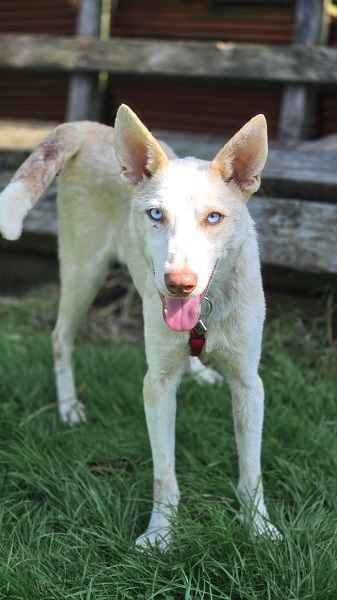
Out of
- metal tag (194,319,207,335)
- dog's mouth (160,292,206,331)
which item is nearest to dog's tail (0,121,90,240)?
dog's mouth (160,292,206,331)

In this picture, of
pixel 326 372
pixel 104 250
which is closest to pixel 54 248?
pixel 104 250

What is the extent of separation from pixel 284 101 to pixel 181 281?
3.60m

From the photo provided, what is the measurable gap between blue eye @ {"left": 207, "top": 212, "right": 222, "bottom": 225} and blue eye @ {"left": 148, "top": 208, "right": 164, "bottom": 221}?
0.16 m

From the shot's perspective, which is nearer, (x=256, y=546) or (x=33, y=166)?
(x=256, y=546)

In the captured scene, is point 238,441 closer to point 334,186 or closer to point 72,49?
point 334,186

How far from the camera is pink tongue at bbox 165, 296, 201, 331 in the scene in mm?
2553

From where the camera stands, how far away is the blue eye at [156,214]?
105 inches

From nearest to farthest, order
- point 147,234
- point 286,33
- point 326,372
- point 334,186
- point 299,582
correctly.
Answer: point 299,582
point 147,234
point 326,372
point 334,186
point 286,33

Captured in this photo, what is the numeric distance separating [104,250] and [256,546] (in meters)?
1.77

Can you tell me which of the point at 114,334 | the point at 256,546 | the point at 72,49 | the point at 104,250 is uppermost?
the point at 72,49

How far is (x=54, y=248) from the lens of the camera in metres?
6.02

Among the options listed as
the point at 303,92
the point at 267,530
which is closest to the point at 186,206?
the point at 267,530

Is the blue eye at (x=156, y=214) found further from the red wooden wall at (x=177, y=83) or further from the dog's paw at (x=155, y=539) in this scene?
the red wooden wall at (x=177, y=83)

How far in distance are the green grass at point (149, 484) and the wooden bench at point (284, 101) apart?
0.57 m
